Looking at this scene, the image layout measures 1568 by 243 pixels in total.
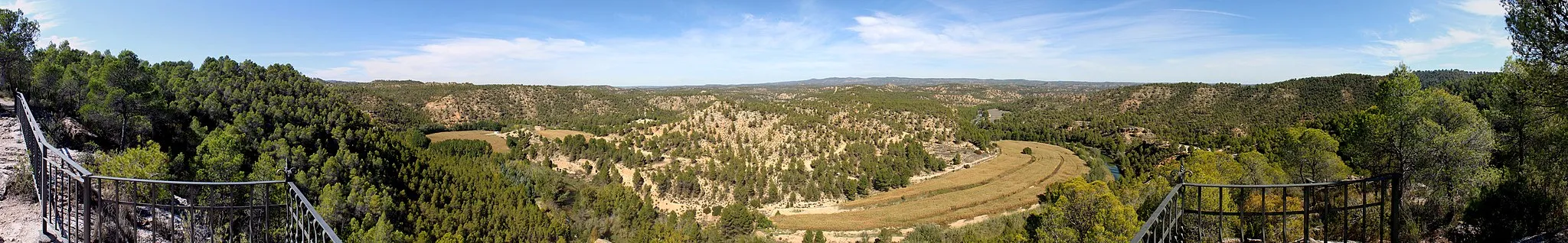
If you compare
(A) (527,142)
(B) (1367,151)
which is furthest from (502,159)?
(B) (1367,151)

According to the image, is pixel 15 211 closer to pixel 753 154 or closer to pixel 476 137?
pixel 753 154

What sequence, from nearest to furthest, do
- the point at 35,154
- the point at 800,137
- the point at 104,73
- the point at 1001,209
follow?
the point at 35,154 < the point at 104,73 < the point at 1001,209 < the point at 800,137

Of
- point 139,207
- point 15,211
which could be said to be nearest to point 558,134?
point 139,207

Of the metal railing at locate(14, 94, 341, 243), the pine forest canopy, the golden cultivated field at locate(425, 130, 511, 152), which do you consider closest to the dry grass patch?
the pine forest canopy

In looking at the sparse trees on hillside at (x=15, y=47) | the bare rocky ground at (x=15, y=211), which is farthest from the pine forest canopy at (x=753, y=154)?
the bare rocky ground at (x=15, y=211)

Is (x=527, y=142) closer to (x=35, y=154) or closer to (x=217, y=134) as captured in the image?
(x=217, y=134)

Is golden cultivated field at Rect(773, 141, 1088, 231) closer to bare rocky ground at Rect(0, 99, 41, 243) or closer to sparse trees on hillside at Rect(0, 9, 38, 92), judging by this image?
bare rocky ground at Rect(0, 99, 41, 243)
